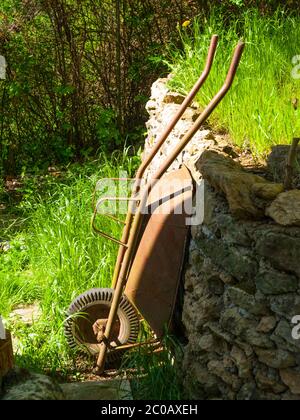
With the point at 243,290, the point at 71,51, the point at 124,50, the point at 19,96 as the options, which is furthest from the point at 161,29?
the point at 243,290

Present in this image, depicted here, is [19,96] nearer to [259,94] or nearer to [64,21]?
[64,21]

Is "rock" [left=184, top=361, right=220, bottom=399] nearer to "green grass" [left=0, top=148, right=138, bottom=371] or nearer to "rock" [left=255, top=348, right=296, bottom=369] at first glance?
"rock" [left=255, top=348, right=296, bottom=369]

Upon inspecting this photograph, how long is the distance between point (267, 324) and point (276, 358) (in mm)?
144

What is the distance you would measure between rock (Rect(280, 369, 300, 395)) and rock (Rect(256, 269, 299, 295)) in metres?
0.32

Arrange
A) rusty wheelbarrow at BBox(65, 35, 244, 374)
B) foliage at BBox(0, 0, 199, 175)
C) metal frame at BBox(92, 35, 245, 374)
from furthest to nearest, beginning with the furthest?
foliage at BBox(0, 0, 199, 175)
rusty wheelbarrow at BBox(65, 35, 244, 374)
metal frame at BBox(92, 35, 245, 374)

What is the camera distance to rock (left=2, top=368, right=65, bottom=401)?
3160mm

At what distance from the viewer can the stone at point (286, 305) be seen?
2854 millimetres

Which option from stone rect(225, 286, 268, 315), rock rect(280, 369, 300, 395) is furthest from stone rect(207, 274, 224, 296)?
rock rect(280, 369, 300, 395)

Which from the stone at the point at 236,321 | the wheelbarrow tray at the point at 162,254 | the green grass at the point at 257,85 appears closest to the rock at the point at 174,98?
the green grass at the point at 257,85

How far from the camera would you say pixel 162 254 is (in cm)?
377

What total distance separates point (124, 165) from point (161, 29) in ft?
7.39

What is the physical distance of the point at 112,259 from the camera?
4.75 metres

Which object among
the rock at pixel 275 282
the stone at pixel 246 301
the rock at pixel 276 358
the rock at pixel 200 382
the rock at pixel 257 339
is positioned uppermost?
the rock at pixel 275 282

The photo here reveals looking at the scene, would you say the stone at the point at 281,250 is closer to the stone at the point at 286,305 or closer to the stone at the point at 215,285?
the stone at the point at 286,305
